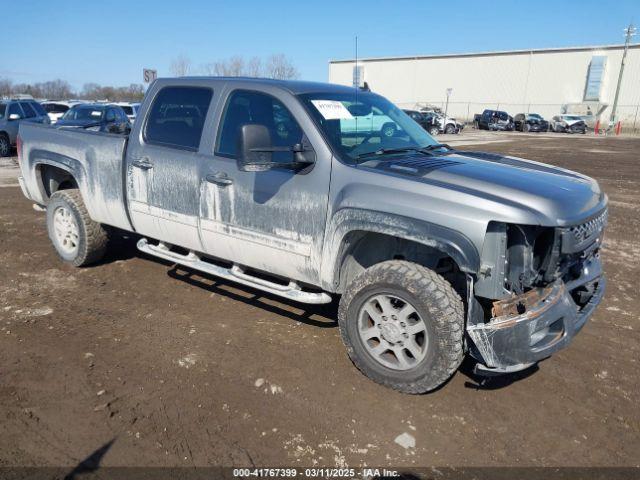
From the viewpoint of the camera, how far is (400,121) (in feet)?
14.5

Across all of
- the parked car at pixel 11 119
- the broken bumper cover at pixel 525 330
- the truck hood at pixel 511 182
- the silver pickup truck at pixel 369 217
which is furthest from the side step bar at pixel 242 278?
the parked car at pixel 11 119

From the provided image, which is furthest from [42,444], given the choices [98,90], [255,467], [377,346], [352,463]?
[98,90]

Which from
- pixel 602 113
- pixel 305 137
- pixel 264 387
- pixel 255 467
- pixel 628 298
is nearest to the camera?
pixel 255 467

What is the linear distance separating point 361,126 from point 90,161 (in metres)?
2.76

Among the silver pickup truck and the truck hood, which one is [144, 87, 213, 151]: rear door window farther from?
the truck hood

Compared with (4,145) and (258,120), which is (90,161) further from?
(4,145)

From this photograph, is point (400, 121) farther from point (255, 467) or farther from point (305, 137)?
point (255, 467)

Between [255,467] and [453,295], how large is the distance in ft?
4.92

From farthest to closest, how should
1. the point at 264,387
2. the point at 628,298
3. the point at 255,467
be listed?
the point at 628,298 < the point at 264,387 < the point at 255,467

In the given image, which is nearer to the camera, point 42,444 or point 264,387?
point 42,444

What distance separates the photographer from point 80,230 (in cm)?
538

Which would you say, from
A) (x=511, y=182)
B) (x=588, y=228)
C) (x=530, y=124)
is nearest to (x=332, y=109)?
(x=511, y=182)

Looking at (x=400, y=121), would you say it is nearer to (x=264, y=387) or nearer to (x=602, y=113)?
(x=264, y=387)

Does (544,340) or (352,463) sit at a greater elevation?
(544,340)
